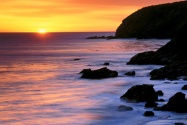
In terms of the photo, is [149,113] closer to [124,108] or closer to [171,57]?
[124,108]

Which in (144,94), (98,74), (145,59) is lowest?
(144,94)

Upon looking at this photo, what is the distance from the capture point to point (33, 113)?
20.6 meters

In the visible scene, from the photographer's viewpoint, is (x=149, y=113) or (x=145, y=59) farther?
(x=145, y=59)

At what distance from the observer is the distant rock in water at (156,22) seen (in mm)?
140200

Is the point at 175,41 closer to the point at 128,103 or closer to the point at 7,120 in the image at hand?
the point at 128,103


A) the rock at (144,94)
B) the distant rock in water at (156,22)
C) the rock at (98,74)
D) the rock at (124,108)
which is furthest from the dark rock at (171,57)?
the distant rock in water at (156,22)

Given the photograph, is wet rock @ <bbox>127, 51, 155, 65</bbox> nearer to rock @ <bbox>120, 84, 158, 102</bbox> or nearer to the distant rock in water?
rock @ <bbox>120, 84, 158, 102</bbox>

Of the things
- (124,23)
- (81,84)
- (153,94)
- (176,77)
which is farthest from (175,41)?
(124,23)

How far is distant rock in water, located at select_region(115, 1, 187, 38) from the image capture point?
140 m

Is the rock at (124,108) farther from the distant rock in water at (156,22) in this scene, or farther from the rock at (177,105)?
the distant rock in water at (156,22)

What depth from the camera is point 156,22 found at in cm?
15612

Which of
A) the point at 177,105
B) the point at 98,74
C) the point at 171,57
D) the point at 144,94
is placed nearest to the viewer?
the point at 177,105

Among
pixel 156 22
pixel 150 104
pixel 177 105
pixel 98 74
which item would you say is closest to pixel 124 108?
pixel 150 104

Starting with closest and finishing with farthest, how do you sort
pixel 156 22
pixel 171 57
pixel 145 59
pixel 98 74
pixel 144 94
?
pixel 144 94
pixel 98 74
pixel 171 57
pixel 145 59
pixel 156 22
